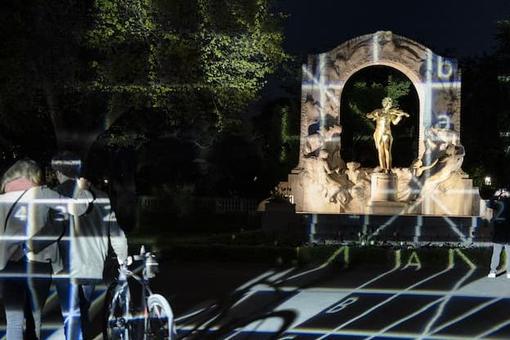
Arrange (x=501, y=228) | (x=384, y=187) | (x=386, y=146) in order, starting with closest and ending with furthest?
(x=501, y=228)
(x=384, y=187)
(x=386, y=146)


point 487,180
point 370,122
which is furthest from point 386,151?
point 487,180

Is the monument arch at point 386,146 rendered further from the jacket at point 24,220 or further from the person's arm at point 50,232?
the jacket at point 24,220

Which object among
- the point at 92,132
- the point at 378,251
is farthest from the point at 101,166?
the point at 378,251

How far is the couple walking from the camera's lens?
6078 millimetres

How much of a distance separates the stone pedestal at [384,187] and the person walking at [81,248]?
17436mm

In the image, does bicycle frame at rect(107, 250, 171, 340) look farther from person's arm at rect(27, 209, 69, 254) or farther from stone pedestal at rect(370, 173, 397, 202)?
stone pedestal at rect(370, 173, 397, 202)

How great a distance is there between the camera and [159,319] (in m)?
6.61

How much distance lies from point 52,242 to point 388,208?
17921 millimetres

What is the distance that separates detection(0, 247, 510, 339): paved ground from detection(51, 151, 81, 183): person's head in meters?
2.03

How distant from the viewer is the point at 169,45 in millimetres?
21797

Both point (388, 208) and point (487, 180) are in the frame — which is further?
point (487, 180)

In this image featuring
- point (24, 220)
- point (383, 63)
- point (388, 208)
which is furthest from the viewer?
point (383, 63)

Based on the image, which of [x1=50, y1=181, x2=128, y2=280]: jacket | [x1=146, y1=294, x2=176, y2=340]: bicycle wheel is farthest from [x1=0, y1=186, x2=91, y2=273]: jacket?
[x1=146, y1=294, x2=176, y2=340]: bicycle wheel

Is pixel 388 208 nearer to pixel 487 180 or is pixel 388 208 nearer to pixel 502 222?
pixel 502 222
